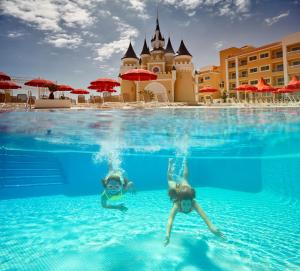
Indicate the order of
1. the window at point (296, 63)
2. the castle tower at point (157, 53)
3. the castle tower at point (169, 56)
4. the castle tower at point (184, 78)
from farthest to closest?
the castle tower at point (169, 56) → the castle tower at point (157, 53) → the castle tower at point (184, 78) → the window at point (296, 63)

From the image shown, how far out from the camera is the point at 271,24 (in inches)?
612

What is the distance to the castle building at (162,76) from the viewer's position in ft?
168

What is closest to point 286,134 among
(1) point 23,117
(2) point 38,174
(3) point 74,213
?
(3) point 74,213

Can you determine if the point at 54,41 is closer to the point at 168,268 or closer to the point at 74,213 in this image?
the point at 74,213

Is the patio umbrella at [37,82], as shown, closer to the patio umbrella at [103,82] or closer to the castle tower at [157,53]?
the patio umbrella at [103,82]

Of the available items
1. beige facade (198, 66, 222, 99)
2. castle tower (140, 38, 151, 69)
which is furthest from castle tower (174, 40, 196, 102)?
beige facade (198, 66, 222, 99)

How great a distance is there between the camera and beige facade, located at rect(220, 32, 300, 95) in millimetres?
47009

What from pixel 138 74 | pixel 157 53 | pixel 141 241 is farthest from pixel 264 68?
pixel 141 241

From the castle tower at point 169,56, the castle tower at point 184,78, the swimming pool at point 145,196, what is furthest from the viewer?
the castle tower at point 169,56

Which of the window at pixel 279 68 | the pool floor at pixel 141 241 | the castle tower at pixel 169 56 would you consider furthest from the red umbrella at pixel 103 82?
the window at pixel 279 68

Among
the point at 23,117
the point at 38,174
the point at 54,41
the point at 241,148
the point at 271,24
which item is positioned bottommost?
the point at 38,174

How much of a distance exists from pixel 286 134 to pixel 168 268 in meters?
11.4

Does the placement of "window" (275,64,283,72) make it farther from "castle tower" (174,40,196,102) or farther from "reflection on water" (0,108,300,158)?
"reflection on water" (0,108,300,158)

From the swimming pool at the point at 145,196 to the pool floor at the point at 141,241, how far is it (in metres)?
0.03
